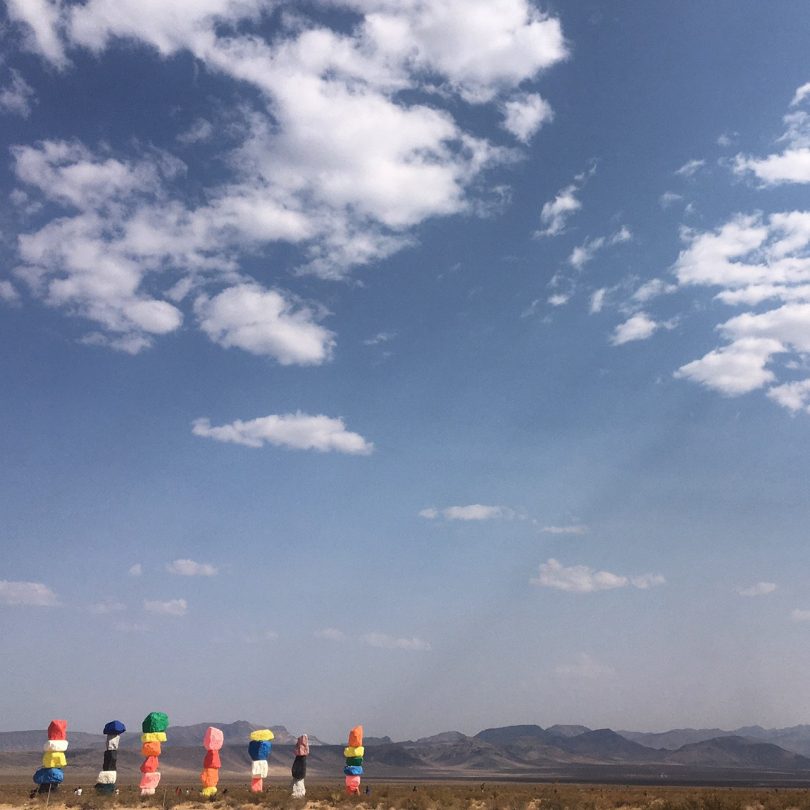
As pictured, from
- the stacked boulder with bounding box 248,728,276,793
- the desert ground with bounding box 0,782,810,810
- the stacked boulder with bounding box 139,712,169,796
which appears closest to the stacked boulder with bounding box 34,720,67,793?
the desert ground with bounding box 0,782,810,810

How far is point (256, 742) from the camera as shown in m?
31.0

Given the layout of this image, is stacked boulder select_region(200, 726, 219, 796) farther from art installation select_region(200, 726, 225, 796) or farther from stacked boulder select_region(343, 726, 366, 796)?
stacked boulder select_region(343, 726, 366, 796)

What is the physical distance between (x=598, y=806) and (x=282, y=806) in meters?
13.1

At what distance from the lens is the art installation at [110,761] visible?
99.9 ft

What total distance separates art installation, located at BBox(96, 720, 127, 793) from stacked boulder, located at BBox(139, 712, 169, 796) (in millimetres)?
1332

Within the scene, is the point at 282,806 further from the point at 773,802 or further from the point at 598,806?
the point at 773,802

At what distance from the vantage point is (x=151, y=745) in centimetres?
3025

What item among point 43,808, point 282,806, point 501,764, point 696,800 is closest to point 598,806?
point 696,800

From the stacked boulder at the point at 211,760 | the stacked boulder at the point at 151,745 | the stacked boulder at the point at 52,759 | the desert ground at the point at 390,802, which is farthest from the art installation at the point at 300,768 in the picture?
the stacked boulder at the point at 52,759

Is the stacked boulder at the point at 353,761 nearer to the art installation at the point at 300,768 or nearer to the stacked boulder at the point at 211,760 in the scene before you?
the art installation at the point at 300,768

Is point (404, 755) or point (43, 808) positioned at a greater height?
point (43, 808)

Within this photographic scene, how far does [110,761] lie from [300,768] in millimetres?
7857

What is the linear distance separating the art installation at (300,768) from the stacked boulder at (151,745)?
555 centimetres

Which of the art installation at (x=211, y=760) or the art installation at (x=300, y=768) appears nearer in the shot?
the art installation at (x=211, y=760)
